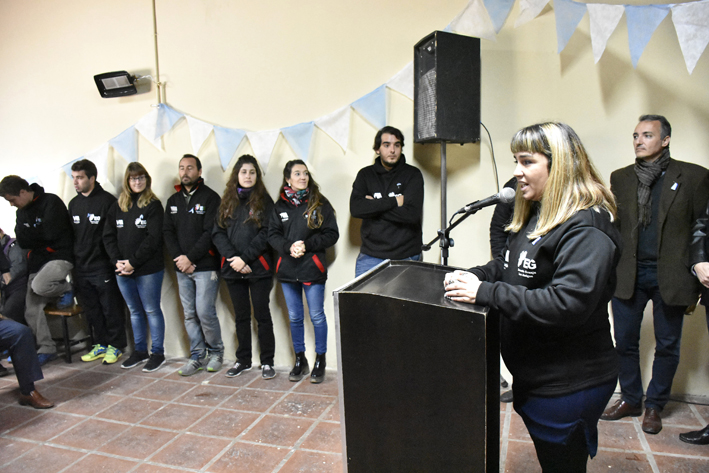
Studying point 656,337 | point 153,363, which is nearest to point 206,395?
point 153,363

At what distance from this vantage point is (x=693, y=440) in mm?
2312

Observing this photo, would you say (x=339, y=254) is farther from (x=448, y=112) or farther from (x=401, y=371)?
(x=401, y=371)

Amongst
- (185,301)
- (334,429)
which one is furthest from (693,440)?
(185,301)

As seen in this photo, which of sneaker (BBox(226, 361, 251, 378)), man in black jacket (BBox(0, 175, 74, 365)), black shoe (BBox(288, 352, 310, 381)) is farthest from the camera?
man in black jacket (BBox(0, 175, 74, 365))

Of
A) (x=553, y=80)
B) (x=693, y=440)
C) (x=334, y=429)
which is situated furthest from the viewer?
(x=553, y=80)

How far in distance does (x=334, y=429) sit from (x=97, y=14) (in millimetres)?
4005

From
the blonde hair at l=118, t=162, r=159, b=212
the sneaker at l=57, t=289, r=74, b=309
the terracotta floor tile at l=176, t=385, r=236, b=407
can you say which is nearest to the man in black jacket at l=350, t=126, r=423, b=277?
the terracotta floor tile at l=176, t=385, r=236, b=407

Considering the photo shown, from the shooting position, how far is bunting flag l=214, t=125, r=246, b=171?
142 inches

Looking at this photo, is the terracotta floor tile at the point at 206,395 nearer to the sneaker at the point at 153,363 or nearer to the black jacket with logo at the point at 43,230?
the sneaker at the point at 153,363

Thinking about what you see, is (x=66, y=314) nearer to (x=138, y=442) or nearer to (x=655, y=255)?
(x=138, y=442)

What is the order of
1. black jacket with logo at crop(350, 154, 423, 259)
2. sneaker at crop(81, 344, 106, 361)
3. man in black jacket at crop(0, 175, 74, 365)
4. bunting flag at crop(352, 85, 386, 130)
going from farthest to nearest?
sneaker at crop(81, 344, 106, 361) → man in black jacket at crop(0, 175, 74, 365) → bunting flag at crop(352, 85, 386, 130) → black jacket with logo at crop(350, 154, 423, 259)

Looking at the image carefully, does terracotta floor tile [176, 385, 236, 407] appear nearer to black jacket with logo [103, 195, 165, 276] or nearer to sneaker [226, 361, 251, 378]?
sneaker [226, 361, 251, 378]

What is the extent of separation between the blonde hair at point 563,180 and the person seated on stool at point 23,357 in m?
3.19

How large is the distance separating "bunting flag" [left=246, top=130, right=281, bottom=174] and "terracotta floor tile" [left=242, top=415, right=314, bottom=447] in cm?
186
